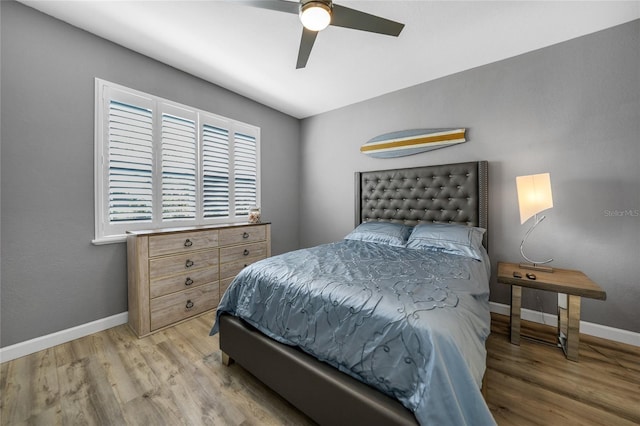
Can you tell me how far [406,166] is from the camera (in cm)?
310

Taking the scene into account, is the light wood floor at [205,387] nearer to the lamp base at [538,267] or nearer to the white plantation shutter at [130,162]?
the lamp base at [538,267]

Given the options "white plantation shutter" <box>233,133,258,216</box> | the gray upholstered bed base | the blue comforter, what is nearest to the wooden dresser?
"white plantation shutter" <box>233,133,258,216</box>

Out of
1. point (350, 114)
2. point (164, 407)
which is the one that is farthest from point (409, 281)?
point (350, 114)

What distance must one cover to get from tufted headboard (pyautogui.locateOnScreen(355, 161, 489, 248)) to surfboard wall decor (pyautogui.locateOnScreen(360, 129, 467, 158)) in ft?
0.79

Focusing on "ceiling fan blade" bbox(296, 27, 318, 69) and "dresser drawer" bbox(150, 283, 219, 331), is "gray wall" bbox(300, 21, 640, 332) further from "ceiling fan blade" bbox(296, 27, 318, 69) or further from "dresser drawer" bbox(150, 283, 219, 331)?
"dresser drawer" bbox(150, 283, 219, 331)

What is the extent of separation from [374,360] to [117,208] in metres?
2.54

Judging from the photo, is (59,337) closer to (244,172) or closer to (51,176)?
(51,176)

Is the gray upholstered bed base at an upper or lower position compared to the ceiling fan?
lower

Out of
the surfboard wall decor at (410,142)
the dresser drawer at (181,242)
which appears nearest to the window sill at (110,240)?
the dresser drawer at (181,242)

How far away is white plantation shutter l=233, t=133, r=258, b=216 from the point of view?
3.32 m

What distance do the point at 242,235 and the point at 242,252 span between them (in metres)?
0.20

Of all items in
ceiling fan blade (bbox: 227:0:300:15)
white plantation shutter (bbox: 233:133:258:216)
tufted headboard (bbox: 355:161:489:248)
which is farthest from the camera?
white plantation shutter (bbox: 233:133:258:216)

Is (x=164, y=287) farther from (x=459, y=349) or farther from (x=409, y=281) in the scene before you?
(x=459, y=349)


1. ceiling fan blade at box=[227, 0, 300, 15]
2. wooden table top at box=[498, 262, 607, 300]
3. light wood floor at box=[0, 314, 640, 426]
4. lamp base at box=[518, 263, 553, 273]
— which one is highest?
ceiling fan blade at box=[227, 0, 300, 15]
